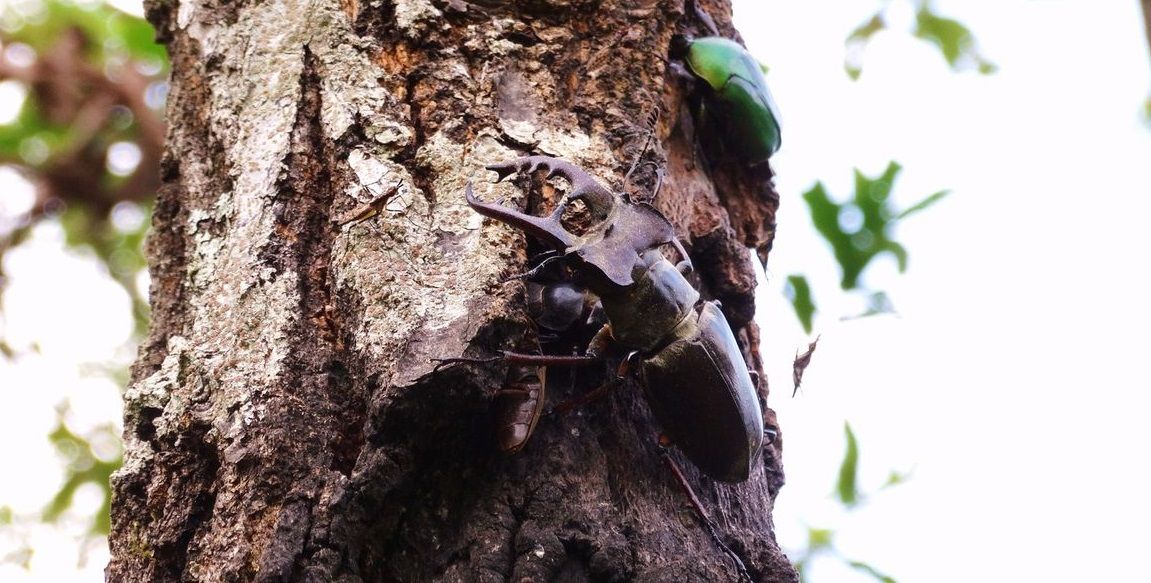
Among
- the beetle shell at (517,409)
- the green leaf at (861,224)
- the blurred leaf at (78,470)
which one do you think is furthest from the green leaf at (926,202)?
the blurred leaf at (78,470)

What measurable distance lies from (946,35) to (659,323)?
266cm

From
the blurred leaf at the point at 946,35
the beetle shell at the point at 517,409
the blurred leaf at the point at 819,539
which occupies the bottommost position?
the blurred leaf at the point at 819,539

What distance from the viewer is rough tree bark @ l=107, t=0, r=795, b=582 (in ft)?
4.46

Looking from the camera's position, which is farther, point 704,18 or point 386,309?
point 704,18

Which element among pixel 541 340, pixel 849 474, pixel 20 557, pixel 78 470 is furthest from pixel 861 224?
pixel 20 557

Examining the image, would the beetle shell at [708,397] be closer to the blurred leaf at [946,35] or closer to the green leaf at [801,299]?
the green leaf at [801,299]

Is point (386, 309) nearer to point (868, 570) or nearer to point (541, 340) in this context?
point (541, 340)

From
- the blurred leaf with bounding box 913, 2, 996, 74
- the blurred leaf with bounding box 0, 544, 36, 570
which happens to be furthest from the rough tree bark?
the blurred leaf with bounding box 0, 544, 36, 570

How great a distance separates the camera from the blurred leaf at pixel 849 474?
2.91m

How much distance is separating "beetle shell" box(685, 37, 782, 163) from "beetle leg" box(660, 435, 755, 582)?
759mm

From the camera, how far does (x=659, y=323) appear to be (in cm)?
180

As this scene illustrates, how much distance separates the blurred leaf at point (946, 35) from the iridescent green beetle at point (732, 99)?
186cm

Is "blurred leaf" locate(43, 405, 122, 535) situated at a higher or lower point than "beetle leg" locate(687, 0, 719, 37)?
lower

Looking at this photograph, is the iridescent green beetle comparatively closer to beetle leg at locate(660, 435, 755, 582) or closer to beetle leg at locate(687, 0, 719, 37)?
beetle leg at locate(687, 0, 719, 37)
